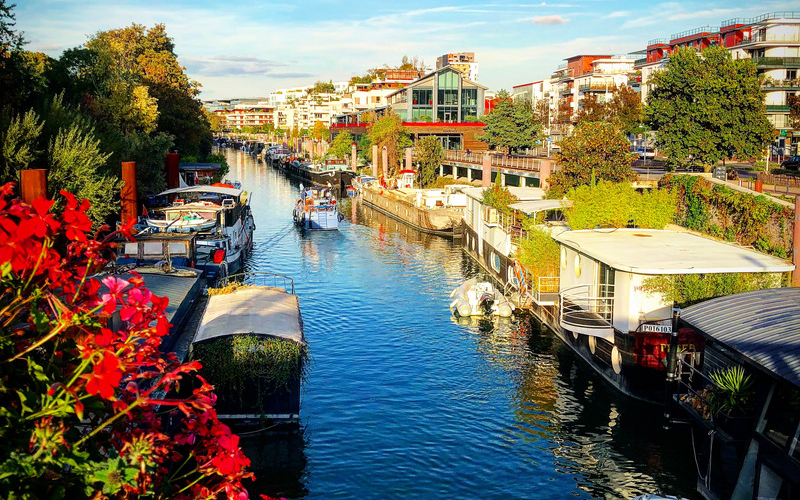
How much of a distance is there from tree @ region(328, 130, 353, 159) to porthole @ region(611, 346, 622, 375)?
101184 mm

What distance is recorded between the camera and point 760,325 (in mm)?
16516

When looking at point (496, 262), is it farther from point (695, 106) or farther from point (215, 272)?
point (695, 106)

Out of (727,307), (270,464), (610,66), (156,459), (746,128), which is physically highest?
(610,66)

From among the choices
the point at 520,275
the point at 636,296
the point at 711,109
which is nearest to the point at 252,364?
the point at 636,296

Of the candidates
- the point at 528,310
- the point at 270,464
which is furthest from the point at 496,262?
the point at 270,464

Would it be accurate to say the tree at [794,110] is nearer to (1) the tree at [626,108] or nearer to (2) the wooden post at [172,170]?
(1) the tree at [626,108]

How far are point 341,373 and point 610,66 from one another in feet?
408

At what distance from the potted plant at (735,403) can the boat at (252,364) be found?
10.7 metres

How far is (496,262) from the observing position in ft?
144

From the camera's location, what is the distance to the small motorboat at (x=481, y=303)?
119 ft

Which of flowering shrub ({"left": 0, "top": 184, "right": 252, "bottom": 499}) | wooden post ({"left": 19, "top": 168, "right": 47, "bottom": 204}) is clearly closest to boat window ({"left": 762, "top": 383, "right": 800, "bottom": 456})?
flowering shrub ({"left": 0, "top": 184, "right": 252, "bottom": 499})

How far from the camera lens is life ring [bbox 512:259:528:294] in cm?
3694

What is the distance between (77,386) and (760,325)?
15.3m

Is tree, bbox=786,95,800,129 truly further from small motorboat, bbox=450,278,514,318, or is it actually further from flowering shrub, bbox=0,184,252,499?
flowering shrub, bbox=0,184,252,499
